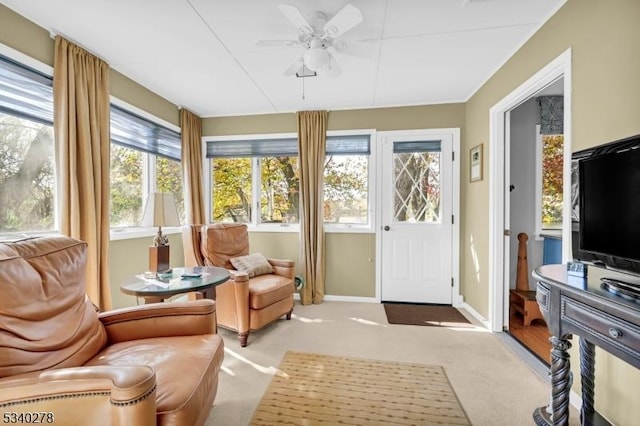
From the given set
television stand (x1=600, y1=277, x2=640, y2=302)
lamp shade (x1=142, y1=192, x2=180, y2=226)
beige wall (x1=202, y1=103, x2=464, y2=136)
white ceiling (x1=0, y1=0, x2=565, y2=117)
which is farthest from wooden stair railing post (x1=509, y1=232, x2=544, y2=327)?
lamp shade (x1=142, y1=192, x2=180, y2=226)

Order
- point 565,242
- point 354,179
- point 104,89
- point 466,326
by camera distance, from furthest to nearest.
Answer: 1. point 354,179
2. point 466,326
3. point 104,89
4. point 565,242

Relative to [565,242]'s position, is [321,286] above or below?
below

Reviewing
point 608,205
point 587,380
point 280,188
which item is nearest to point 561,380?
point 587,380

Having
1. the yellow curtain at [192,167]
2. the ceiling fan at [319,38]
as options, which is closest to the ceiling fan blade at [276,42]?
the ceiling fan at [319,38]

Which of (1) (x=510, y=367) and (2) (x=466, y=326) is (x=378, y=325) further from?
(1) (x=510, y=367)

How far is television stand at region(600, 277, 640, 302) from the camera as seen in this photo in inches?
41.2

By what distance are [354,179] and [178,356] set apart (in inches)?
116

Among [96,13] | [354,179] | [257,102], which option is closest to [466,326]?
[354,179]

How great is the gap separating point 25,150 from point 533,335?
448cm

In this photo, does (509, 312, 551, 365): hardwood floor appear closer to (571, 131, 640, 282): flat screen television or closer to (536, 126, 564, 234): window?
(536, 126, 564, 234): window

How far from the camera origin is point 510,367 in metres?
2.21

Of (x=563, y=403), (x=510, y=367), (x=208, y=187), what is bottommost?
(x=510, y=367)

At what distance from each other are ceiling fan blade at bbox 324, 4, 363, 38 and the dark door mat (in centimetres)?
271

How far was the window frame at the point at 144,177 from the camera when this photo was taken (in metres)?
2.77
